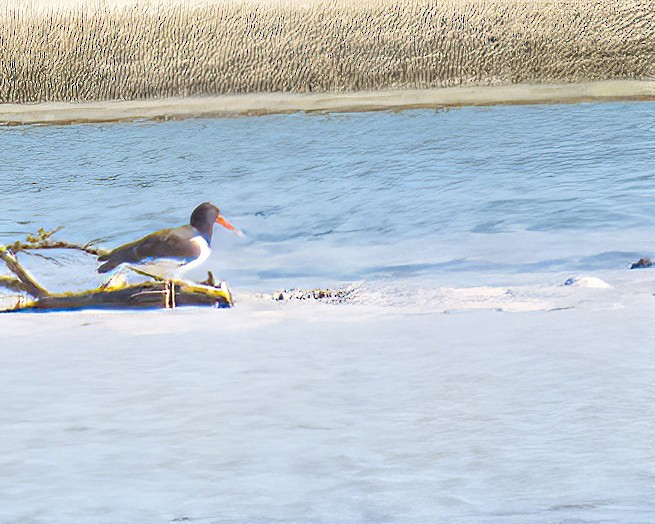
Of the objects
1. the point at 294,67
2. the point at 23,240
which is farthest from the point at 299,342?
the point at 294,67

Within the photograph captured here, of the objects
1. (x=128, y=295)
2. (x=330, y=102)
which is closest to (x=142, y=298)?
(x=128, y=295)

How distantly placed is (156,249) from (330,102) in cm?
32

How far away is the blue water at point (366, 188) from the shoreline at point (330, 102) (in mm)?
18

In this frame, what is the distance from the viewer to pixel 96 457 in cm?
37

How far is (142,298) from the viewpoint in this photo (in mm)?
544

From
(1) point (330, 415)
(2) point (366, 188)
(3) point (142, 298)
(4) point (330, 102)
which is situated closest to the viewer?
(1) point (330, 415)

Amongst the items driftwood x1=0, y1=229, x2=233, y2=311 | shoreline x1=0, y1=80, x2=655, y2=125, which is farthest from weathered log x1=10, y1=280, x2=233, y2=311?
shoreline x1=0, y1=80, x2=655, y2=125

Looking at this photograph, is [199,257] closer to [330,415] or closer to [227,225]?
[227,225]

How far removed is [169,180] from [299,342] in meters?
0.27

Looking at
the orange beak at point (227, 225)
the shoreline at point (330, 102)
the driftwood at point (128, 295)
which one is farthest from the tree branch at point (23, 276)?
the shoreline at point (330, 102)

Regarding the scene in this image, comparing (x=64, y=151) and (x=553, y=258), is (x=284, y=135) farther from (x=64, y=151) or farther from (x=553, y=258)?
(x=553, y=258)

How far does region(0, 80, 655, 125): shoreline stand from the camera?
85 centimetres

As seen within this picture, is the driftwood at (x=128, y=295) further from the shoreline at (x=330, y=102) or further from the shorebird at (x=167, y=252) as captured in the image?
the shoreline at (x=330, y=102)

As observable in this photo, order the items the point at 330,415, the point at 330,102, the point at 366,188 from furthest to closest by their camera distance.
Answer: the point at 330,102 < the point at 366,188 < the point at 330,415
